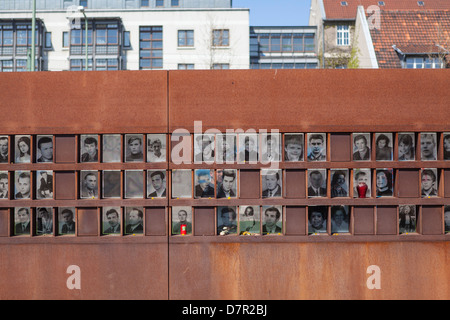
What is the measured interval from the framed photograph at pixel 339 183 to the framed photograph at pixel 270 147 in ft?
2.50

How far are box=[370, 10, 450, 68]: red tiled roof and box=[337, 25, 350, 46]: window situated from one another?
6370mm

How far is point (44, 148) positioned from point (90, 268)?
1662 millimetres

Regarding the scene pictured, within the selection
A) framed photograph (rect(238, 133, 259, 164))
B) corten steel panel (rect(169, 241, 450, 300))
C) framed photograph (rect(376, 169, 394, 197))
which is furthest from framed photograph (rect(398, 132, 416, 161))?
framed photograph (rect(238, 133, 259, 164))

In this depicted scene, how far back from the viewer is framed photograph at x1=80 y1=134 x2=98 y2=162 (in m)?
4.91

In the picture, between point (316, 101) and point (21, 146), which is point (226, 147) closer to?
point (316, 101)

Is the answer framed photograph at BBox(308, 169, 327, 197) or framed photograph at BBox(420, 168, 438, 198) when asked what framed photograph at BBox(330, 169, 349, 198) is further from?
framed photograph at BBox(420, 168, 438, 198)

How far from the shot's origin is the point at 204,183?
4898 millimetres

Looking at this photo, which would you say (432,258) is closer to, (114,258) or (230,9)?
(114,258)

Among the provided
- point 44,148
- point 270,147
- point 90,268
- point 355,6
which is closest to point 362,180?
point 270,147

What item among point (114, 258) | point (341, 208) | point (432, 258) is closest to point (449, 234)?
point (432, 258)

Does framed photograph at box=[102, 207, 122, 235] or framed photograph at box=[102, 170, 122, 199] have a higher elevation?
framed photograph at box=[102, 170, 122, 199]

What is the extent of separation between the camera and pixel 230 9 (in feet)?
80.6

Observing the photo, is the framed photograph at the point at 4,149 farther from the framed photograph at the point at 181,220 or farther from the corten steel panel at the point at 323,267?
the corten steel panel at the point at 323,267

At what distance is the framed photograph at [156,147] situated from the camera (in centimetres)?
490
